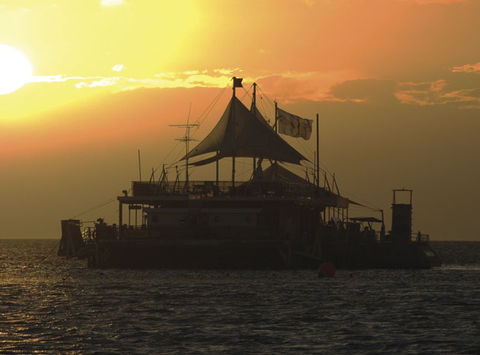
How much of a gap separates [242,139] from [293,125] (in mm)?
11143

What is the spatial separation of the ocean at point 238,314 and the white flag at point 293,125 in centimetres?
2278

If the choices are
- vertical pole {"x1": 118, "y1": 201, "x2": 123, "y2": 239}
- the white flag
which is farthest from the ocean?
the white flag

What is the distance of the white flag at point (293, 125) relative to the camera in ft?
335

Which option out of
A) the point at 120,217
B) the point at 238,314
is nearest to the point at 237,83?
the point at 120,217

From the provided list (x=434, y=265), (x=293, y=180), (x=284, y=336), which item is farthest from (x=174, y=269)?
(x=284, y=336)

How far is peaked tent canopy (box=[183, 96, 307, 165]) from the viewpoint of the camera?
93500 mm

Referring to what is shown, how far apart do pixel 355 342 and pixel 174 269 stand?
147 ft

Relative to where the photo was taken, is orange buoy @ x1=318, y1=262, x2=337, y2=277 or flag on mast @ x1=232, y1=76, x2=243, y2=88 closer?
orange buoy @ x1=318, y1=262, x2=337, y2=277

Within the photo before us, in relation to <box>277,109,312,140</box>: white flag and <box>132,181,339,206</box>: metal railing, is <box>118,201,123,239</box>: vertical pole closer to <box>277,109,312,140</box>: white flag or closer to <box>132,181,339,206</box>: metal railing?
<box>132,181,339,206</box>: metal railing

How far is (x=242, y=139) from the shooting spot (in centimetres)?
9350

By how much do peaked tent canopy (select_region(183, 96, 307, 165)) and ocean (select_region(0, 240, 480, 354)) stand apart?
14.4m

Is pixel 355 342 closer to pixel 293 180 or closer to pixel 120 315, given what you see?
pixel 120 315

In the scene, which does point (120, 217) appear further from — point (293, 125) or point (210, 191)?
point (293, 125)

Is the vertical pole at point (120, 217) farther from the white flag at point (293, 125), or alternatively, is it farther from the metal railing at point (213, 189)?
the white flag at point (293, 125)
